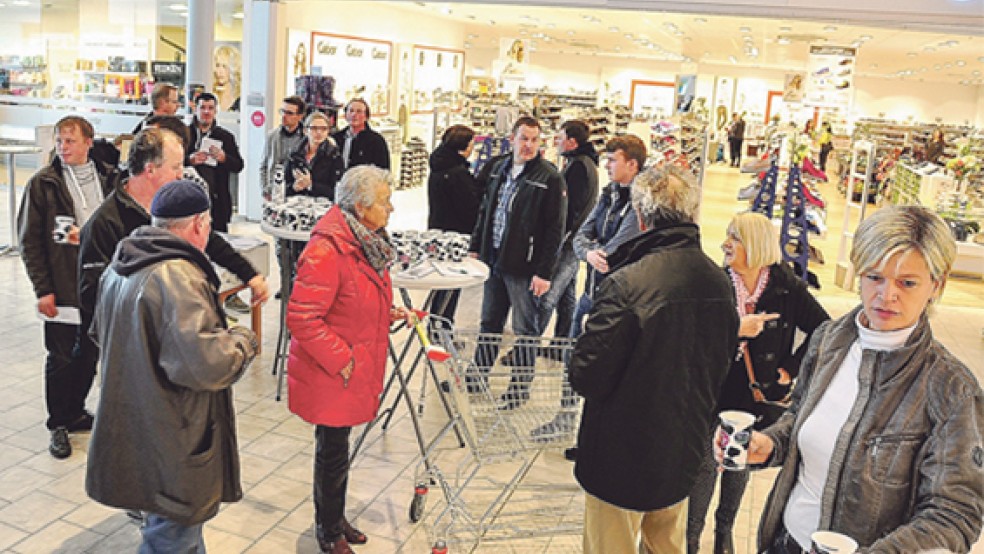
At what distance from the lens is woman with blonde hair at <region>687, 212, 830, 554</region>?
3361mm

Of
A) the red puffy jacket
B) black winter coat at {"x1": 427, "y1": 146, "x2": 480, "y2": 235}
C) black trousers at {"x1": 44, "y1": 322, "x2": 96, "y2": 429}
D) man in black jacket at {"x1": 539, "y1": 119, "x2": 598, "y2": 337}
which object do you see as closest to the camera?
the red puffy jacket

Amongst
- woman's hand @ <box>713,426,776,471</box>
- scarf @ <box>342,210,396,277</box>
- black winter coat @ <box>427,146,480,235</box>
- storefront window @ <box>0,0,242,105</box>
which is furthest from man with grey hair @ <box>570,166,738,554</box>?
storefront window @ <box>0,0,242,105</box>

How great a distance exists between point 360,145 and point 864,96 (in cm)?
3062

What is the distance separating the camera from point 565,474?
15.1 feet

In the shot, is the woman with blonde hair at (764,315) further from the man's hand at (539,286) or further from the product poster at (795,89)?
the product poster at (795,89)

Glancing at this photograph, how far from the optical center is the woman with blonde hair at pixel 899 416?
1679 mm

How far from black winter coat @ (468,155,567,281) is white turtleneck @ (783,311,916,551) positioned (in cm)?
336

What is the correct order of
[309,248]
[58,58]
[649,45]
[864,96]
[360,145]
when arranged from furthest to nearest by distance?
[864,96], [649,45], [58,58], [360,145], [309,248]

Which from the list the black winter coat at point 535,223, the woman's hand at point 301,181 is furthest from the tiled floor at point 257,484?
the woman's hand at point 301,181

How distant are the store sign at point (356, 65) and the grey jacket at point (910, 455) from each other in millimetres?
10833

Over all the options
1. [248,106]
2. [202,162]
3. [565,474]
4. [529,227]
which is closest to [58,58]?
[248,106]

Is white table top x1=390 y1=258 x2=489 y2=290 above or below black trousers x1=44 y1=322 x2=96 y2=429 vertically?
above

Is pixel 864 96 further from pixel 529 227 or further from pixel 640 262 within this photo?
pixel 640 262

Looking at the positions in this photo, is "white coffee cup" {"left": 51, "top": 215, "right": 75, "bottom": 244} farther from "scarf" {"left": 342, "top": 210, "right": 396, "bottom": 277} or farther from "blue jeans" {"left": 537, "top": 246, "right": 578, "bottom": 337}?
"blue jeans" {"left": 537, "top": 246, "right": 578, "bottom": 337}
